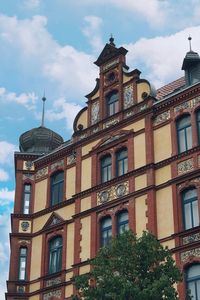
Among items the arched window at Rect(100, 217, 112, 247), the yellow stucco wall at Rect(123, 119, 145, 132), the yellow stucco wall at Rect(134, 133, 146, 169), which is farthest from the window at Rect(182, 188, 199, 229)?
the yellow stucco wall at Rect(123, 119, 145, 132)

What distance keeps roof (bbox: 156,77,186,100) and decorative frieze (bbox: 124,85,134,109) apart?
164cm

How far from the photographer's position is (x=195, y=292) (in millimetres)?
32156

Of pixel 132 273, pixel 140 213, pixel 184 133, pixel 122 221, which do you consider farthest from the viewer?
pixel 122 221

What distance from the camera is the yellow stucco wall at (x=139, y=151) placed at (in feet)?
124

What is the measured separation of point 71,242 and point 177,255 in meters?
7.85

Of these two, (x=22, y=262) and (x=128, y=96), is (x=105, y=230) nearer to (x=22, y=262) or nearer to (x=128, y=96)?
(x=22, y=262)

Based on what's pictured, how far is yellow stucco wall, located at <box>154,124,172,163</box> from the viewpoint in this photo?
3694cm

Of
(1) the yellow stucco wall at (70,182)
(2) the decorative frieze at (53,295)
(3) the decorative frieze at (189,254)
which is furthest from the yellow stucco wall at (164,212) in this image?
(2) the decorative frieze at (53,295)

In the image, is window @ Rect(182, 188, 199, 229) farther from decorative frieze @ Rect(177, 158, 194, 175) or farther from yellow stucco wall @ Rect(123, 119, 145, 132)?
yellow stucco wall @ Rect(123, 119, 145, 132)

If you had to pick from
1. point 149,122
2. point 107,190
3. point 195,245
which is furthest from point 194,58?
point 195,245

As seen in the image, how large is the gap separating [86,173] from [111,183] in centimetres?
261

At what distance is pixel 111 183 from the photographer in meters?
38.4

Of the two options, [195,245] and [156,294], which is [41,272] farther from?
[156,294]

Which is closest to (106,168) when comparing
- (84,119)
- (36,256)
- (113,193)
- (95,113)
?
(113,193)
